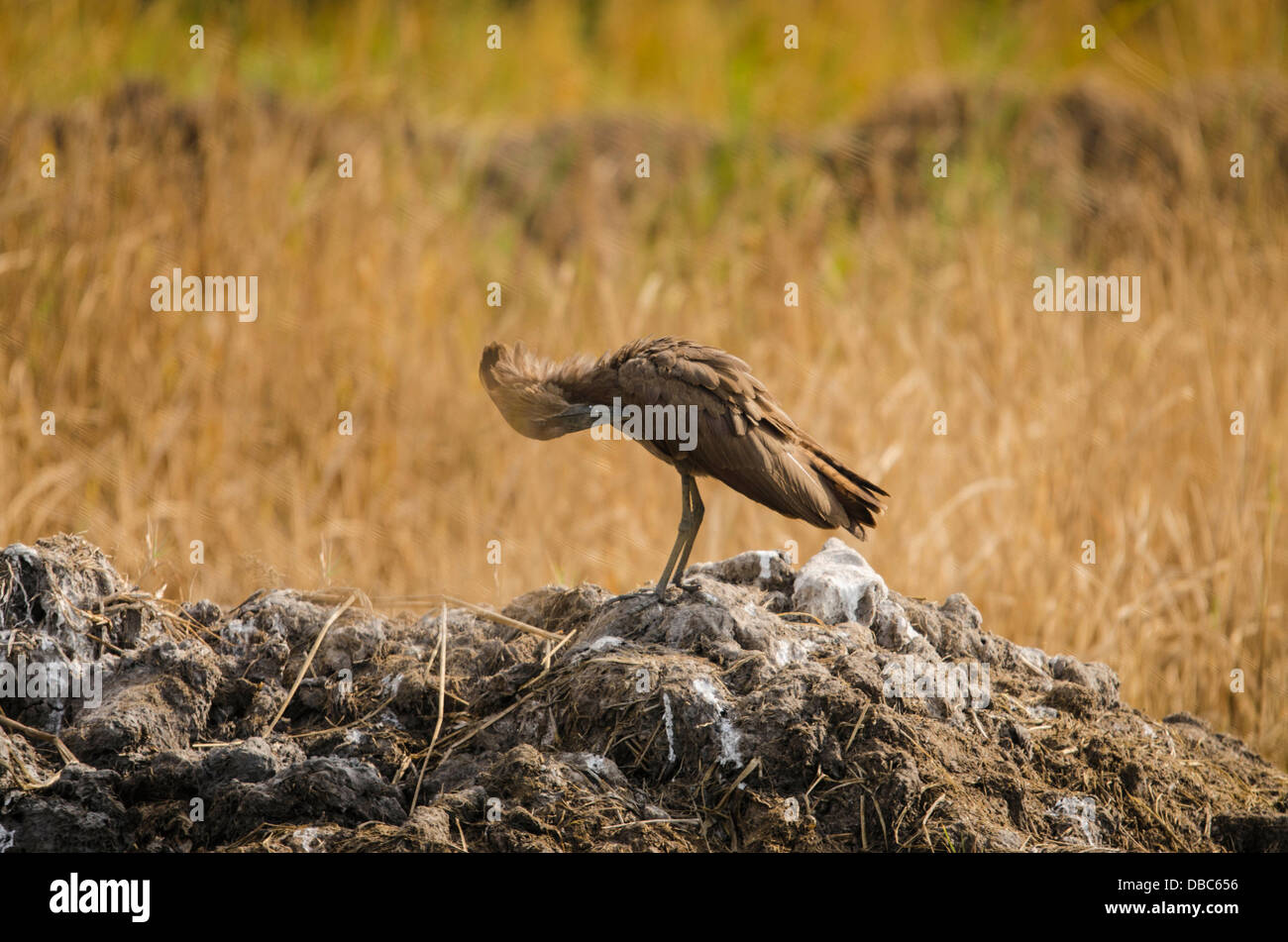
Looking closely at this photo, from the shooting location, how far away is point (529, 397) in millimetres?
3471

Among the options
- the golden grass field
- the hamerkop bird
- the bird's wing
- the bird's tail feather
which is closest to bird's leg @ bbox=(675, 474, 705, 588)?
the hamerkop bird

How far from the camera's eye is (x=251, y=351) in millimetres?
6957

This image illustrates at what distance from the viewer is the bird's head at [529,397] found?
11.4ft

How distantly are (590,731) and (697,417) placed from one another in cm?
92

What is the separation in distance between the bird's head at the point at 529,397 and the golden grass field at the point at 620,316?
54.6 inches

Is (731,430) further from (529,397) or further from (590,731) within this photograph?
(590,731)

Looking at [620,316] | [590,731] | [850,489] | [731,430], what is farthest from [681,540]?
[620,316]

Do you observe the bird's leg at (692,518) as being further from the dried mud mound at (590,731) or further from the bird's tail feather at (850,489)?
the bird's tail feather at (850,489)

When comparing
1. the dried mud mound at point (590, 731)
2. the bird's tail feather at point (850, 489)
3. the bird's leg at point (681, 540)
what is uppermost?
the bird's tail feather at point (850, 489)

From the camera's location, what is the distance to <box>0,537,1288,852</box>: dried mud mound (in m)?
2.89

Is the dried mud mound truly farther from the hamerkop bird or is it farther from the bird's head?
the bird's head

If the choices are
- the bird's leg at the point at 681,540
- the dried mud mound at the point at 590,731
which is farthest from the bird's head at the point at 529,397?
the dried mud mound at the point at 590,731
